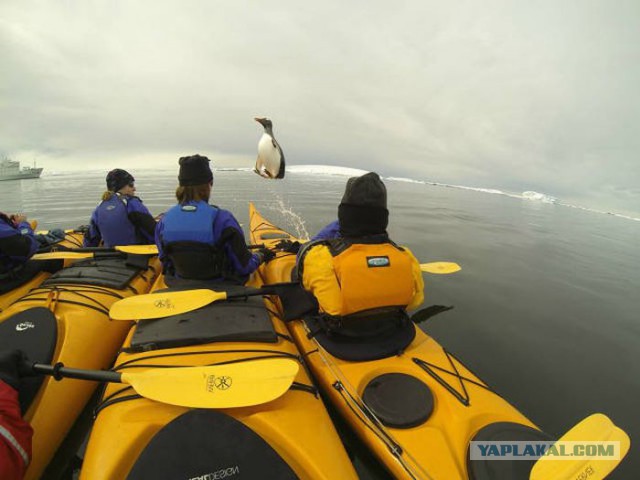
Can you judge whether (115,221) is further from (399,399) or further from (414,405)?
(414,405)

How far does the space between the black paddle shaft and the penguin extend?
224cm

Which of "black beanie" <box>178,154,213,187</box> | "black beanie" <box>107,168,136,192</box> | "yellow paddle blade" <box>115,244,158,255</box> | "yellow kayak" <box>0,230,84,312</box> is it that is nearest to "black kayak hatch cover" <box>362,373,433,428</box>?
"black beanie" <box>178,154,213,187</box>

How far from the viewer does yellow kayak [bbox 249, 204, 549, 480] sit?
1.76m

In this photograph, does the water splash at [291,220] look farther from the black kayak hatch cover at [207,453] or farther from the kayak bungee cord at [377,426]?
the black kayak hatch cover at [207,453]

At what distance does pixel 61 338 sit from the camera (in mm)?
2482

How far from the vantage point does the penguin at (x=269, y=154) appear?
10.5 ft

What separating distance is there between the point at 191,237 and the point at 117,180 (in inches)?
99.2

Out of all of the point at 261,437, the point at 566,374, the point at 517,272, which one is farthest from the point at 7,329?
the point at 517,272

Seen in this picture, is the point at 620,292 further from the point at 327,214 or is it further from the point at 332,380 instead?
the point at 327,214

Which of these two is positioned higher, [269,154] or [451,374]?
[269,154]

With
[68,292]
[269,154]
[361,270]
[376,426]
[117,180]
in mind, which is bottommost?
[376,426]

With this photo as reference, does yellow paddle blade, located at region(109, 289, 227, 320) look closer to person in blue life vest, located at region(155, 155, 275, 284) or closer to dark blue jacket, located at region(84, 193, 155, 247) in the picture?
person in blue life vest, located at region(155, 155, 275, 284)

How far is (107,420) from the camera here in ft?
5.36

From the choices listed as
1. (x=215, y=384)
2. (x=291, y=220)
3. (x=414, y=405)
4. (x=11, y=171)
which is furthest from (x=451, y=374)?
(x=11, y=171)
